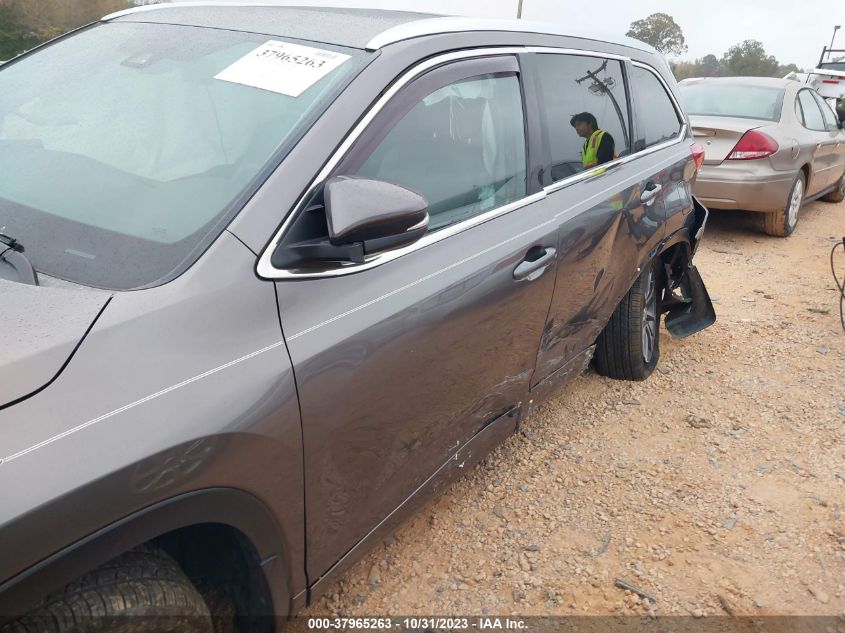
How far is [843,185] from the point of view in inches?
368

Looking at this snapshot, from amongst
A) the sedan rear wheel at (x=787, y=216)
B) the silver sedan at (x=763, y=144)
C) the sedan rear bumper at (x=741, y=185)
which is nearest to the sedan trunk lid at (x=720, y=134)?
the silver sedan at (x=763, y=144)

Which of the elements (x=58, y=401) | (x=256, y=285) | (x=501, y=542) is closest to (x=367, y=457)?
(x=256, y=285)

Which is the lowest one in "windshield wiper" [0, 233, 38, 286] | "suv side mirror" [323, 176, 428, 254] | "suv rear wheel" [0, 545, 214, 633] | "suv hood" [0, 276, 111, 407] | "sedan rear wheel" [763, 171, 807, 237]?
"sedan rear wheel" [763, 171, 807, 237]

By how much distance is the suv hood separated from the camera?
1.16m


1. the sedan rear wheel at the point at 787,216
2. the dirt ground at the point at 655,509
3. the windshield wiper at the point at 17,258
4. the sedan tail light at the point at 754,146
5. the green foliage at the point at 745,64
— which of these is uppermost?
the windshield wiper at the point at 17,258

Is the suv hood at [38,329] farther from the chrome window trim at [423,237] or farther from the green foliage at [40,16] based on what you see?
the green foliage at [40,16]

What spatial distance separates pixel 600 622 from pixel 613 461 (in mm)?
1008

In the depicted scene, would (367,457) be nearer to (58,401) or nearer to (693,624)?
(58,401)

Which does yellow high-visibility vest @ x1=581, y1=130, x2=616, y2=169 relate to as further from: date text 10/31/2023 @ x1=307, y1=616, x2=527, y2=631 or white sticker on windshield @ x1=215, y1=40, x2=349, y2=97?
date text 10/31/2023 @ x1=307, y1=616, x2=527, y2=631

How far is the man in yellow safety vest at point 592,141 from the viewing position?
108 inches

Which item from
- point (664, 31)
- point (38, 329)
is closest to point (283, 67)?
point (38, 329)

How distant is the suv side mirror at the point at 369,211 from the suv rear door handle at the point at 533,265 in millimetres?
691

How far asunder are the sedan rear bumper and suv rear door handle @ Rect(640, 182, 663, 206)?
3.49 m

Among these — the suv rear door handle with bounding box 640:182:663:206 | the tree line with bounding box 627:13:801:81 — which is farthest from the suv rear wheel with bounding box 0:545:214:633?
the tree line with bounding box 627:13:801:81
